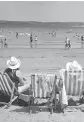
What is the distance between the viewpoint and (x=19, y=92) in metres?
3.96

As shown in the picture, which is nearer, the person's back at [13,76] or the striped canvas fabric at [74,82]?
the striped canvas fabric at [74,82]

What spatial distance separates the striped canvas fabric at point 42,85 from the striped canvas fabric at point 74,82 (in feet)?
0.78

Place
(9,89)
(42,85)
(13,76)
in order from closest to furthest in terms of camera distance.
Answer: (42,85)
(9,89)
(13,76)

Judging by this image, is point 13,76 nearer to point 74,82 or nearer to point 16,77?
point 16,77

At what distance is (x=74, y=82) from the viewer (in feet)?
12.6

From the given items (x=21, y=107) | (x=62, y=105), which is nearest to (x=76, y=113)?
(x=62, y=105)

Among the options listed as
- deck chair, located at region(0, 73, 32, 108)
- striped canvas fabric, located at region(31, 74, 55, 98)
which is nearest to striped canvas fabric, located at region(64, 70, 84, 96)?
striped canvas fabric, located at region(31, 74, 55, 98)

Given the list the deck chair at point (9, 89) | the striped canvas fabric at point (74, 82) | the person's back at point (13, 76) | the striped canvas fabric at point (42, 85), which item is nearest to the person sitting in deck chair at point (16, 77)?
the person's back at point (13, 76)

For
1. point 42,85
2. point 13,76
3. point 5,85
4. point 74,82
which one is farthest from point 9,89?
point 74,82

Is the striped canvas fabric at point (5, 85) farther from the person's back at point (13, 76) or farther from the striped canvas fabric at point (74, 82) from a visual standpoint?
the striped canvas fabric at point (74, 82)

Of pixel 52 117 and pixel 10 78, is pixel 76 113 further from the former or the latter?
pixel 10 78

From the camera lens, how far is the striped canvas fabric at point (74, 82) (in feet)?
12.4

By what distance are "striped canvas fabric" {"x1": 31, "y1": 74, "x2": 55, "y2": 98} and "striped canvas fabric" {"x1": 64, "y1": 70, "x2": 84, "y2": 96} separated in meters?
0.24

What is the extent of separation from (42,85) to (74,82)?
1.67 ft
